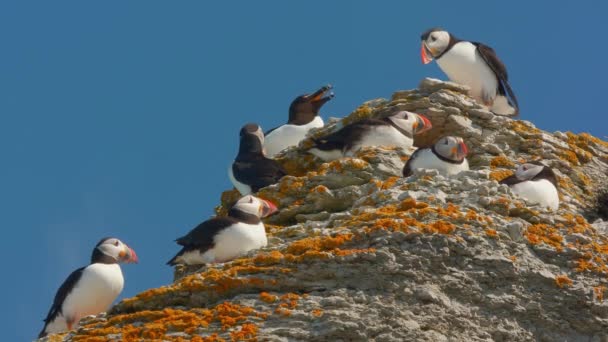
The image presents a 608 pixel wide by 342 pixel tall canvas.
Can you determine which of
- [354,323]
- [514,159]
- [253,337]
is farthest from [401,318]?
[514,159]

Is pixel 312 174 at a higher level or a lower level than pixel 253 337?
higher

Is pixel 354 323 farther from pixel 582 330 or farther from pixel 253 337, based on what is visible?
pixel 582 330

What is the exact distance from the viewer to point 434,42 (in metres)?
18.5

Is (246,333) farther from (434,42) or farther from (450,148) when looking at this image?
(434,42)

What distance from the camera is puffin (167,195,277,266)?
1370 cm

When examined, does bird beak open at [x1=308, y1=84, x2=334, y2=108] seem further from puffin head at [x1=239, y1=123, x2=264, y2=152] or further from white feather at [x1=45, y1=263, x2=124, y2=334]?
white feather at [x1=45, y1=263, x2=124, y2=334]

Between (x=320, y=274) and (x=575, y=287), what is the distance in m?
2.14

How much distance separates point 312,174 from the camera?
15.5 m

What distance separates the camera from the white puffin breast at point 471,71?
18.2 metres

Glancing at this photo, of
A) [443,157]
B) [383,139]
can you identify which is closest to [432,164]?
[443,157]

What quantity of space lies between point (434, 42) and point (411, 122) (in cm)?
226

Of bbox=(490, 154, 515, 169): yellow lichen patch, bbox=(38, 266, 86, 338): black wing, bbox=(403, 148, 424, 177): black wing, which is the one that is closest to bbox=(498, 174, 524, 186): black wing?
bbox=(403, 148, 424, 177): black wing

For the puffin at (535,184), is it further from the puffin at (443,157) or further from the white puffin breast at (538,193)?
the puffin at (443,157)

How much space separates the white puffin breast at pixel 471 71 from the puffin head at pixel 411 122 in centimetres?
169
